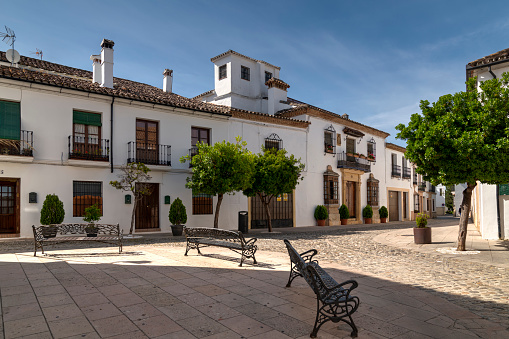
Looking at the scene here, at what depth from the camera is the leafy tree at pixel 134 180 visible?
1427 cm

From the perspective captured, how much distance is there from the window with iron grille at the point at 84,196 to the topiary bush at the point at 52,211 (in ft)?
2.90

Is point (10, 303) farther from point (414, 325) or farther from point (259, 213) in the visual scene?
point (259, 213)

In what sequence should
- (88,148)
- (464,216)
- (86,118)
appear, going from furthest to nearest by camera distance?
(86,118)
(88,148)
(464,216)

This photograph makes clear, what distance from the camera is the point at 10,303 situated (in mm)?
4703

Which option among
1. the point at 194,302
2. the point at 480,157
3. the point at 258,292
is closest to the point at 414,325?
the point at 258,292

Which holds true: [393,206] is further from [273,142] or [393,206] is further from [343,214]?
[273,142]

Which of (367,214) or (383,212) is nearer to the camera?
(367,214)

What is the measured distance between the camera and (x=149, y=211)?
54.9ft

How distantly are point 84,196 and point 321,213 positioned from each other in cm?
1352

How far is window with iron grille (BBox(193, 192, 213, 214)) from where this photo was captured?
58.6 ft

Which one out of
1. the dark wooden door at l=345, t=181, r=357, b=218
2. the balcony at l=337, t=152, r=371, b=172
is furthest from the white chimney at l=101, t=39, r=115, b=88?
the dark wooden door at l=345, t=181, r=357, b=218

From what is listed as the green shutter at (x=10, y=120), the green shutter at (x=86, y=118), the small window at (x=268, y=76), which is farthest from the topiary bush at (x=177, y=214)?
the small window at (x=268, y=76)

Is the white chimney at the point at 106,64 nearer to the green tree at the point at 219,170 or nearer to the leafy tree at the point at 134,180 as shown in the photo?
the leafy tree at the point at 134,180

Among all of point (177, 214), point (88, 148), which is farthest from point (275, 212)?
point (88, 148)
